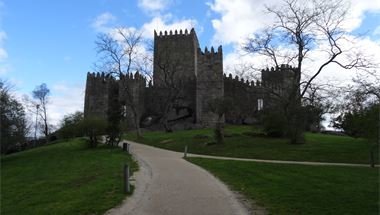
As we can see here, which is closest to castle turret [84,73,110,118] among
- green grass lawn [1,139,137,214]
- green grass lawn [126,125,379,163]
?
green grass lawn [126,125,379,163]

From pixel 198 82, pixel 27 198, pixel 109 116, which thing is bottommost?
pixel 27 198

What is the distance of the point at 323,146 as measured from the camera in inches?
1323

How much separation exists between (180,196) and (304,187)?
419 cm

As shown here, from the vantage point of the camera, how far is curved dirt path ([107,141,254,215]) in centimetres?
1117

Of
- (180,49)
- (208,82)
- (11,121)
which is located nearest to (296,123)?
(11,121)

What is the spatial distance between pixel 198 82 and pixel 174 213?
2198 inches

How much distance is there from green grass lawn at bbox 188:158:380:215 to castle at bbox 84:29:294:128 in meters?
39.6

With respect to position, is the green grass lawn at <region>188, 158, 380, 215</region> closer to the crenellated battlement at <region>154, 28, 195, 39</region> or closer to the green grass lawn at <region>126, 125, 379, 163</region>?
the green grass lawn at <region>126, 125, 379, 163</region>

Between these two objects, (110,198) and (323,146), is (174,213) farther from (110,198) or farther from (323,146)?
(323,146)

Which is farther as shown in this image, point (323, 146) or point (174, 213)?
point (323, 146)

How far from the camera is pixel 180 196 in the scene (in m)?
13.2

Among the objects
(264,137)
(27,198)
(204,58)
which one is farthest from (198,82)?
(27,198)

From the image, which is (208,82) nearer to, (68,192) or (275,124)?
(275,124)

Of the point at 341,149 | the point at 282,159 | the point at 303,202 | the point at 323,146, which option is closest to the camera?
the point at 303,202
